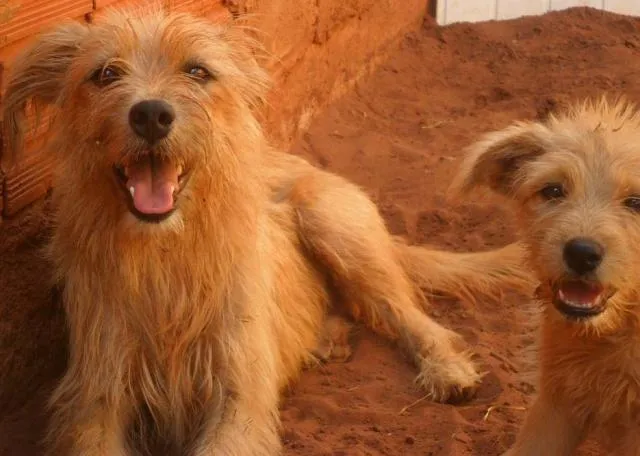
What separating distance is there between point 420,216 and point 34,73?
118 inches

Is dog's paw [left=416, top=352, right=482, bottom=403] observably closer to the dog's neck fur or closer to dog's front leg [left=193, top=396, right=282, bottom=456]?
dog's front leg [left=193, top=396, right=282, bottom=456]

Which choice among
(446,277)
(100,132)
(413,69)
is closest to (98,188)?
(100,132)

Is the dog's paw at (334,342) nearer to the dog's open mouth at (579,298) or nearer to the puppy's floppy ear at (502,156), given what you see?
the puppy's floppy ear at (502,156)

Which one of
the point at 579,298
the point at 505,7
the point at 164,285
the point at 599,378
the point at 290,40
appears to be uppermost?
the point at 290,40

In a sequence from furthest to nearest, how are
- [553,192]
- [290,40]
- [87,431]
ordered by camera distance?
1. [290,40]
2. [87,431]
3. [553,192]

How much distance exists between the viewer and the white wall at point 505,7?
32.7 ft

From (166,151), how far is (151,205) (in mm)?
215

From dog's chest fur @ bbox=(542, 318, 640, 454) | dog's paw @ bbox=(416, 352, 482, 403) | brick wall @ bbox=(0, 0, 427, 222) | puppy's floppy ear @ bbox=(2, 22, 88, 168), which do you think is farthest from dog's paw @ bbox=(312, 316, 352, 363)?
puppy's floppy ear @ bbox=(2, 22, 88, 168)

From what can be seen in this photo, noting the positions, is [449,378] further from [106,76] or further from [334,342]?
[106,76]

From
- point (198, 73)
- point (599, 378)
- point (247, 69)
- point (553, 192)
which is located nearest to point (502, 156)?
point (553, 192)

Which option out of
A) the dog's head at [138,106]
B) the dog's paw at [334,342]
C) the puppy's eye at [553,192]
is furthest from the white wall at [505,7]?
the puppy's eye at [553,192]

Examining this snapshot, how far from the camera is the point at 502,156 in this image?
5.05m

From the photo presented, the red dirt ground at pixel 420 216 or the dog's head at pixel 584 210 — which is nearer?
the dog's head at pixel 584 210

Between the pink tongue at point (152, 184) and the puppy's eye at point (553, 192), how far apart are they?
4.50 ft
